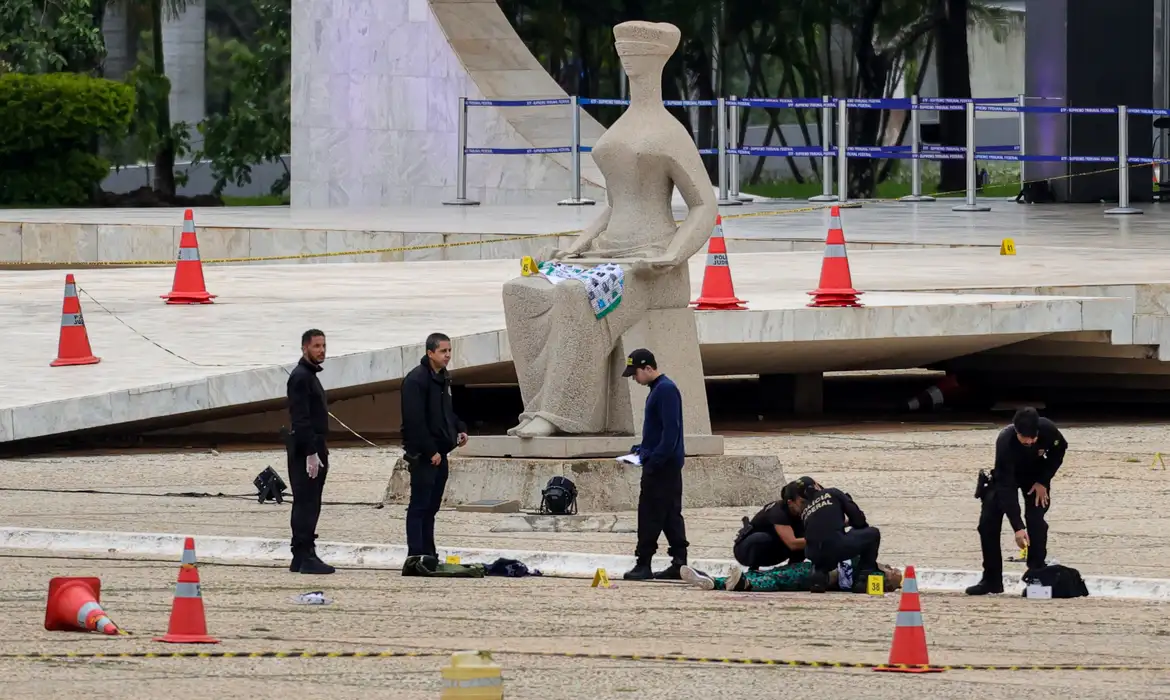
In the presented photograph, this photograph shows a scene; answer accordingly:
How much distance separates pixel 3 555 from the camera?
36.4ft

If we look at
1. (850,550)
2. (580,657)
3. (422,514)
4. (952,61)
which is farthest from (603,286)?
(952,61)

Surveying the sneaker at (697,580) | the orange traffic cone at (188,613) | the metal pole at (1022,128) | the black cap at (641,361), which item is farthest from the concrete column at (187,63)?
the orange traffic cone at (188,613)

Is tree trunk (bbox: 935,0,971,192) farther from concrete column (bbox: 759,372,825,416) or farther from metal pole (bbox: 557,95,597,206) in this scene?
concrete column (bbox: 759,372,825,416)

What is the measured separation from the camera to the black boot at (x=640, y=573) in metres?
10.8

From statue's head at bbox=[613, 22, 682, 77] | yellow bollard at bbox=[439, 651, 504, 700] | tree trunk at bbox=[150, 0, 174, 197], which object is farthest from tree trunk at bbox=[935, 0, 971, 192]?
yellow bollard at bbox=[439, 651, 504, 700]

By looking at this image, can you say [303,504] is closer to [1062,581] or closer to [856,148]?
[1062,581]

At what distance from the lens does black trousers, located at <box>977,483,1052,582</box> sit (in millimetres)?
10391

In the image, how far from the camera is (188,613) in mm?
8695

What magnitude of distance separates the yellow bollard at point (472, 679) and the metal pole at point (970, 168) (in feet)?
66.2

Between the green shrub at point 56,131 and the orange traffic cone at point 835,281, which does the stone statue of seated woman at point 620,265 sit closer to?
the orange traffic cone at point 835,281

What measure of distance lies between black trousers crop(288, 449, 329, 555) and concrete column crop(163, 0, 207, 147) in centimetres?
2624

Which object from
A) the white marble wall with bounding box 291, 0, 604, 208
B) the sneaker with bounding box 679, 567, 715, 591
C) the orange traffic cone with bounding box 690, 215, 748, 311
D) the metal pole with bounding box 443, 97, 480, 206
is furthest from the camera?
the white marble wall with bounding box 291, 0, 604, 208

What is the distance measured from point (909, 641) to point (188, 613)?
2.76 metres

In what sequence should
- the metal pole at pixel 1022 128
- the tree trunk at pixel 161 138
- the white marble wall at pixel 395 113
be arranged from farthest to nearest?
the tree trunk at pixel 161 138
the white marble wall at pixel 395 113
the metal pole at pixel 1022 128
